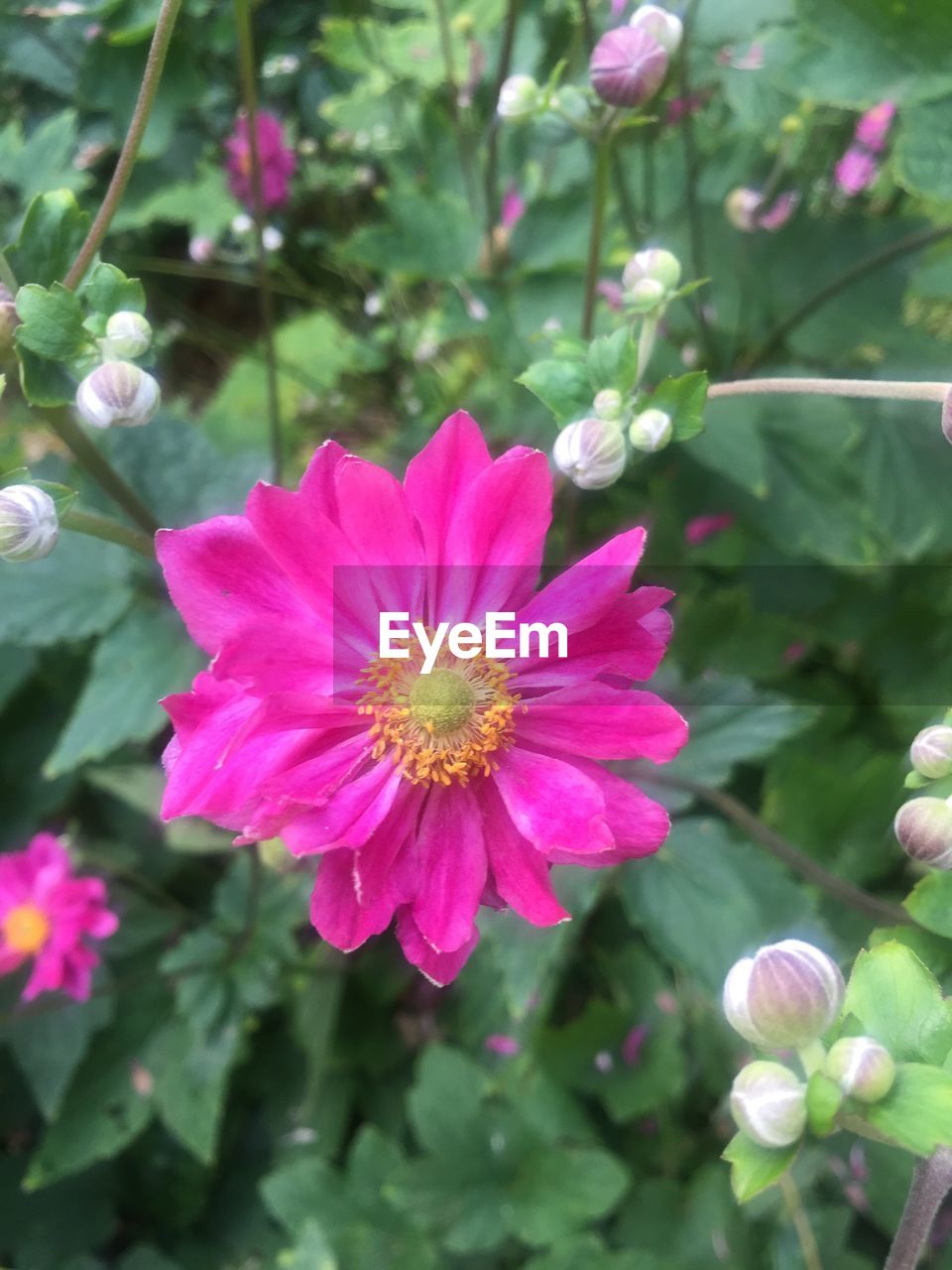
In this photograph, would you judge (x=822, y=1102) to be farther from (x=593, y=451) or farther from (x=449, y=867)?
(x=593, y=451)

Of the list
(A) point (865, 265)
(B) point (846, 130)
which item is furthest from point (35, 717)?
(B) point (846, 130)

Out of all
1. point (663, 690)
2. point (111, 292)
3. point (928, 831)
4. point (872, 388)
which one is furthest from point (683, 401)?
point (663, 690)

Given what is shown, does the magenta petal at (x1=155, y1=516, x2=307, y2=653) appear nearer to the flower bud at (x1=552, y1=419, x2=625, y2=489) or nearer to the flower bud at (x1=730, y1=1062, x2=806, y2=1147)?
the flower bud at (x1=552, y1=419, x2=625, y2=489)

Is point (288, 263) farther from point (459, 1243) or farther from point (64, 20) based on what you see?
point (459, 1243)

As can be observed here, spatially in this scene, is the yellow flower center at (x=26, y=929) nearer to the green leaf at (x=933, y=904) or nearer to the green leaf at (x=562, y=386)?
the green leaf at (x=562, y=386)

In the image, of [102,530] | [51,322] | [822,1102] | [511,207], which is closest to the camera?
[822,1102]

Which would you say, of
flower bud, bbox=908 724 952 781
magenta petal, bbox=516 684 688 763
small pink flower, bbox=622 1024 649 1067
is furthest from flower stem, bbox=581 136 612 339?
small pink flower, bbox=622 1024 649 1067
